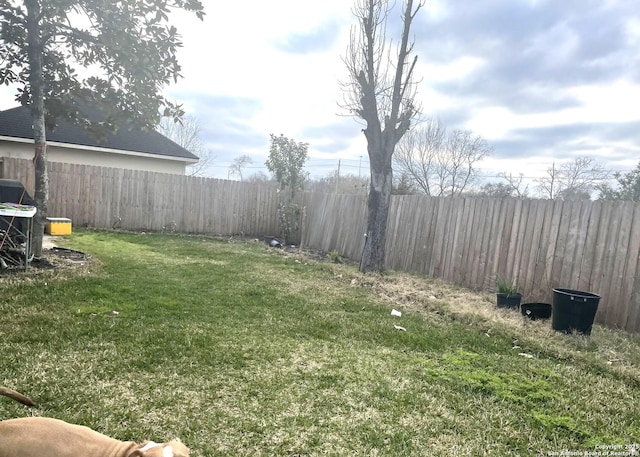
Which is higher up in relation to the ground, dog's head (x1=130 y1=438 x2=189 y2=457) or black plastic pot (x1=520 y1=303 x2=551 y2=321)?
dog's head (x1=130 y1=438 x2=189 y2=457)

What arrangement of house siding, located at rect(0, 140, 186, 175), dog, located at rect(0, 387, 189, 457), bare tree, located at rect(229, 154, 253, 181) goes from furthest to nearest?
1. bare tree, located at rect(229, 154, 253, 181)
2. house siding, located at rect(0, 140, 186, 175)
3. dog, located at rect(0, 387, 189, 457)

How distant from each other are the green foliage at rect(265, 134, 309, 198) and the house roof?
3594mm

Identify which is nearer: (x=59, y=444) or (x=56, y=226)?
(x=59, y=444)

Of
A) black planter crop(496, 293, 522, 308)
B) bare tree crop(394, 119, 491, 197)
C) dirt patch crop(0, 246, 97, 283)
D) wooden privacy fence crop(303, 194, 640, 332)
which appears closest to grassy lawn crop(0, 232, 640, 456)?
dirt patch crop(0, 246, 97, 283)

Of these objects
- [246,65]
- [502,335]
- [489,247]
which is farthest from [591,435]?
[246,65]

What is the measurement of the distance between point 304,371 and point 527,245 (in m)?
4.60

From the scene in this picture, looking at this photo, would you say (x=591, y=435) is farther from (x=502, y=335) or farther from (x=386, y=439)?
(x=502, y=335)

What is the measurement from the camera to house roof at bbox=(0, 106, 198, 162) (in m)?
11.7

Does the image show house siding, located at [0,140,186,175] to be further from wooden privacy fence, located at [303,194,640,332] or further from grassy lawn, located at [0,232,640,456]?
grassy lawn, located at [0,232,640,456]

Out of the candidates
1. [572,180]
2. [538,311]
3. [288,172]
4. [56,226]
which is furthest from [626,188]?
[56,226]

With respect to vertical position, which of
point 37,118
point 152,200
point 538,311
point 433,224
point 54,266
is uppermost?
point 37,118

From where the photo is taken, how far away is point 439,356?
3.44m

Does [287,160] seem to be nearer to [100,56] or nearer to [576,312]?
[100,56]

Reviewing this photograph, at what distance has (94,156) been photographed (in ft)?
42.8
